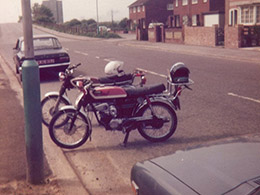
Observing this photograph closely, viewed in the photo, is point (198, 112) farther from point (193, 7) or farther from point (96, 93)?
point (193, 7)

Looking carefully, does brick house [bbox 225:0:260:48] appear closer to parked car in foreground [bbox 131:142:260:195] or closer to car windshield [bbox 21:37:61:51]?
car windshield [bbox 21:37:61:51]

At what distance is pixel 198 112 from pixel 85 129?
308 centimetres

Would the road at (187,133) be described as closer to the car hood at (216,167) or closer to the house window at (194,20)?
the car hood at (216,167)

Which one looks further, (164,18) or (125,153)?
(164,18)

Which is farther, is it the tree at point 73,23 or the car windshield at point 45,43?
the tree at point 73,23


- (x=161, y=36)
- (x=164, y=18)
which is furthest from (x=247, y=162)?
(x=164, y=18)

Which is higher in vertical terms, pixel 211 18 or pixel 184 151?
pixel 211 18

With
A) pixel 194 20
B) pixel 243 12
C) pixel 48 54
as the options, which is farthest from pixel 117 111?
pixel 194 20

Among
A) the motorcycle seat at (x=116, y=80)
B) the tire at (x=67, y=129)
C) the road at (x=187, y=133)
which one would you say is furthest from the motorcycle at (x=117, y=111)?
the motorcycle seat at (x=116, y=80)

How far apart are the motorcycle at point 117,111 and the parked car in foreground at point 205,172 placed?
3.03 metres

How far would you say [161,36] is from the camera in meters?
40.6

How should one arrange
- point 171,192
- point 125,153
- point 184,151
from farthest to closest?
1. point 125,153
2. point 184,151
3. point 171,192

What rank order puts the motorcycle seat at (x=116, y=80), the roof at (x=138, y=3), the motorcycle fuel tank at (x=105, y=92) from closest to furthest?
the motorcycle fuel tank at (x=105, y=92)
the motorcycle seat at (x=116, y=80)
the roof at (x=138, y=3)

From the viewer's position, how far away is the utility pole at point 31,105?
459cm
